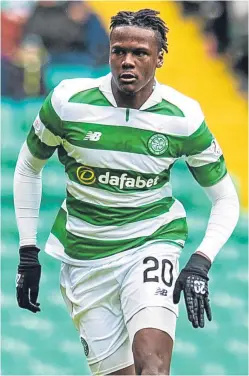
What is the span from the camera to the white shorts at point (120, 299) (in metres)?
5.30

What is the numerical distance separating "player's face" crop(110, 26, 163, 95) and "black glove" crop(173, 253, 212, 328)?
2.59ft

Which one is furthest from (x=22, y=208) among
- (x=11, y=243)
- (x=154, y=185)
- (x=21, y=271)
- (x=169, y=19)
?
(x=169, y=19)

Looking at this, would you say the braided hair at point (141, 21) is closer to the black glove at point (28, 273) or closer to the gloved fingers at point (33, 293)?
the black glove at point (28, 273)

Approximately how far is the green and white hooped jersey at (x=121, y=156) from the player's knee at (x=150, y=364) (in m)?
0.53

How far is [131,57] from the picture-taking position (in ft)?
17.3

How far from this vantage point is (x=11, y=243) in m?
11.2

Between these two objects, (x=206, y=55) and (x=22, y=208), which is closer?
(x=22, y=208)

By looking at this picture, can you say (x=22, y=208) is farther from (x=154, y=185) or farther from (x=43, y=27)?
(x=43, y=27)

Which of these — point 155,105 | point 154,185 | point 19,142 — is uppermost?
point 155,105

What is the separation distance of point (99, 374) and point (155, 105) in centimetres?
122

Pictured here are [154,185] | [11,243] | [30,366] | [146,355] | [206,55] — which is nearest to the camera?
[146,355]

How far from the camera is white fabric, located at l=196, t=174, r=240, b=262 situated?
18.0 feet

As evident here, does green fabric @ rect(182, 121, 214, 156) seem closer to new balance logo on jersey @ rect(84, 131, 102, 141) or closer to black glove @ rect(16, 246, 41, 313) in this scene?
new balance logo on jersey @ rect(84, 131, 102, 141)

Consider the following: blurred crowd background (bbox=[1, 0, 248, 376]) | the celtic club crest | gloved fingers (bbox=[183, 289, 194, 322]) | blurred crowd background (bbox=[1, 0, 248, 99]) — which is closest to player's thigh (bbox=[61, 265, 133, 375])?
gloved fingers (bbox=[183, 289, 194, 322])
